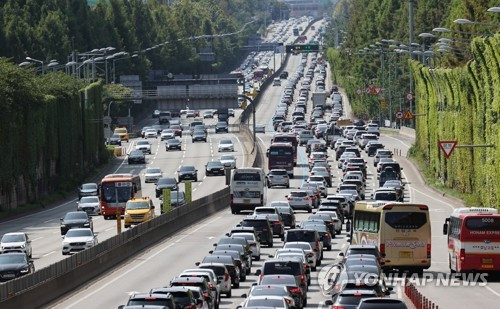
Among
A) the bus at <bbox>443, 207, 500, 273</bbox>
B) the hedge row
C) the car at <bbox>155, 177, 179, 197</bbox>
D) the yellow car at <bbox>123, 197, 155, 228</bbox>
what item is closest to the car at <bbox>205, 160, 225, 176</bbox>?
the hedge row

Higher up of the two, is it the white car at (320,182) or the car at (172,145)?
the white car at (320,182)

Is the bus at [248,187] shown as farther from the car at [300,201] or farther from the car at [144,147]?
the car at [144,147]

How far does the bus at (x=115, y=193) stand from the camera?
9006cm

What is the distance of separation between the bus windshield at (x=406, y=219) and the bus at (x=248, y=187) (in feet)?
118

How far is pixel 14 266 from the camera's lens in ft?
175

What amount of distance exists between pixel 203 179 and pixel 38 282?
76.0 m

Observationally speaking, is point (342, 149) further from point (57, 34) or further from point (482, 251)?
point (482, 251)

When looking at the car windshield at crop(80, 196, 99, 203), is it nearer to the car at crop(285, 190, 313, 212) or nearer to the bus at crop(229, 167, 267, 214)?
the bus at crop(229, 167, 267, 214)

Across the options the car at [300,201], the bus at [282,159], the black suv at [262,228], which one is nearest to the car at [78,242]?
the black suv at [262,228]

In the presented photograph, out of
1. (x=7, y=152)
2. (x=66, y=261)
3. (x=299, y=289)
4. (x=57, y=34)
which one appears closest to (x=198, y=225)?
(x=7, y=152)

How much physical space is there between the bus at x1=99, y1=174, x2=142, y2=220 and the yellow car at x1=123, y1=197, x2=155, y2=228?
7783 millimetres

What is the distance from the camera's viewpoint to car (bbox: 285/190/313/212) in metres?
90.6

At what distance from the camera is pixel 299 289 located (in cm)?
4388

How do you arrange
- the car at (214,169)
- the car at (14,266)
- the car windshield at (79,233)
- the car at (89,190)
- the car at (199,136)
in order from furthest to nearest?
the car at (199,136) → the car at (214,169) → the car at (89,190) → the car windshield at (79,233) → the car at (14,266)
